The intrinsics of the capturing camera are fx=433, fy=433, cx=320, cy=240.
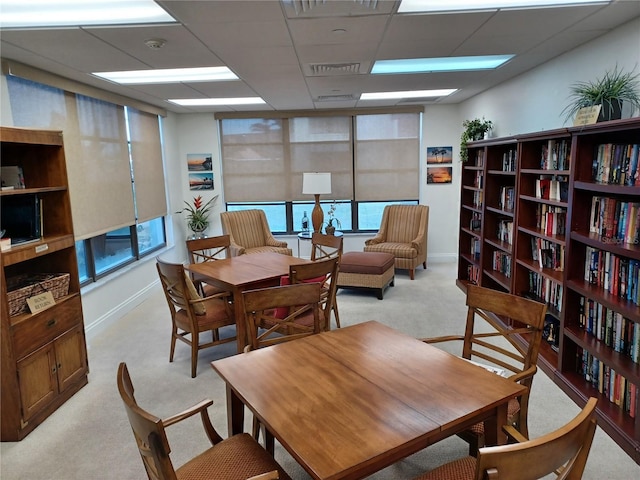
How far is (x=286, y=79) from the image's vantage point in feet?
14.5

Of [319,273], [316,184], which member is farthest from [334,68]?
[316,184]

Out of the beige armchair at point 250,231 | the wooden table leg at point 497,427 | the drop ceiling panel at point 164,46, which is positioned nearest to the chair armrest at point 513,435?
the wooden table leg at point 497,427

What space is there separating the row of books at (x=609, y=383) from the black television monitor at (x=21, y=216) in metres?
3.80

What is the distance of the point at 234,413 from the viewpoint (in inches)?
76.1

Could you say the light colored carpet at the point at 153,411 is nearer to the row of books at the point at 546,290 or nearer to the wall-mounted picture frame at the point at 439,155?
the row of books at the point at 546,290

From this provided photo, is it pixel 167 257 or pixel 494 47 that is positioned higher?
pixel 494 47

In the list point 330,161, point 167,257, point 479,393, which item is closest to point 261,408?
point 479,393

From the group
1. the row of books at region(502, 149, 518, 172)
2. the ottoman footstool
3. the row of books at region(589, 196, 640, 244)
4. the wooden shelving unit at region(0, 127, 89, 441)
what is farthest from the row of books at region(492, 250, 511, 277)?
A: the wooden shelving unit at region(0, 127, 89, 441)

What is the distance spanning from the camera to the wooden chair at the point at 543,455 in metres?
1.09

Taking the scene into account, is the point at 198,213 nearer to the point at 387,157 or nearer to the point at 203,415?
the point at 387,157

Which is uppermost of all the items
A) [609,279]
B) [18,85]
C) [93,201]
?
[18,85]

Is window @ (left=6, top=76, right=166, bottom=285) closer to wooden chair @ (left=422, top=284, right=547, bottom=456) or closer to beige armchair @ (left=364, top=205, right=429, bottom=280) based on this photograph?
beige armchair @ (left=364, top=205, right=429, bottom=280)

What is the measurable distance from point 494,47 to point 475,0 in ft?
3.51

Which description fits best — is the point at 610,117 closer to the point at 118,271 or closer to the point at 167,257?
the point at 118,271
